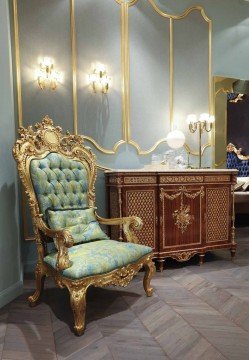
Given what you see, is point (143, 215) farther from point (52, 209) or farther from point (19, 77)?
point (19, 77)

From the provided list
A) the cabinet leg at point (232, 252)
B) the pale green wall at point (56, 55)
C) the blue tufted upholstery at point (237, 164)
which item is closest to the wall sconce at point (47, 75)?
the pale green wall at point (56, 55)

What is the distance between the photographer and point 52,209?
8.04ft

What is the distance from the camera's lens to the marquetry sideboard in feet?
10.3

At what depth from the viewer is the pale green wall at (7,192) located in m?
2.52

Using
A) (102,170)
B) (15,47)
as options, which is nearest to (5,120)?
(15,47)

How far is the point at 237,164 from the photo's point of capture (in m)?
Answer: 5.82

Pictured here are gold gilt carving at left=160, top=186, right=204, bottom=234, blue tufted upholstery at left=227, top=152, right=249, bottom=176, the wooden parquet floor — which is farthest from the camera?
blue tufted upholstery at left=227, top=152, right=249, bottom=176

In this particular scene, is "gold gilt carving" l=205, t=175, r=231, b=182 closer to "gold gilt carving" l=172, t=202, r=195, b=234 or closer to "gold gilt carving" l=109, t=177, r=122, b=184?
"gold gilt carving" l=172, t=202, r=195, b=234

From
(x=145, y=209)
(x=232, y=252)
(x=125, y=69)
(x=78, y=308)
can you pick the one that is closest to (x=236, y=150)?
(x=232, y=252)

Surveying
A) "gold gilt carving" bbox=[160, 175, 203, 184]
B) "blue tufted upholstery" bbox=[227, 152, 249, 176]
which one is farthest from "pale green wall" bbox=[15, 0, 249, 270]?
"blue tufted upholstery" bbox=[227, 152, 249, 176]

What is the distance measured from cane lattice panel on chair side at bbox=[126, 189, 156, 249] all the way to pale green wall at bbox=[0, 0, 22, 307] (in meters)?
1.09

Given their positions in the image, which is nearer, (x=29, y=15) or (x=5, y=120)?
(x=5, y=120)

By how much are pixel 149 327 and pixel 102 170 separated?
1.89m

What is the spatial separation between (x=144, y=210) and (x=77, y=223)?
0.91 metres
